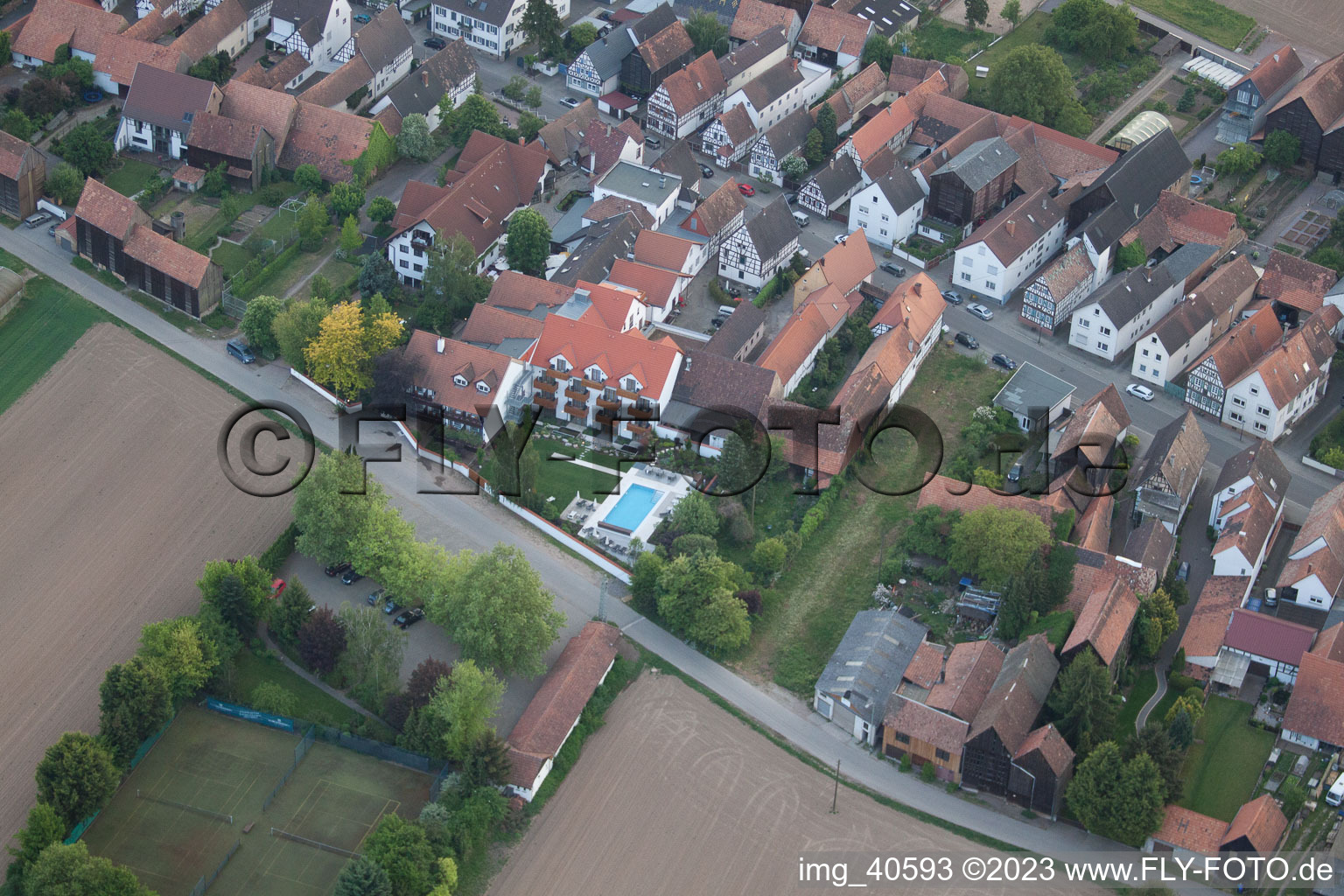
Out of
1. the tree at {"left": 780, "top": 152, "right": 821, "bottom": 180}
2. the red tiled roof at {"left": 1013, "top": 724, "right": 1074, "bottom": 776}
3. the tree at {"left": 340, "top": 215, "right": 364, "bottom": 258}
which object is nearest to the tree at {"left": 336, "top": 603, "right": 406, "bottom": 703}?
the red tiled roof at {"left": 1013, "top": 724, "right": 1074, "bottom": 776}

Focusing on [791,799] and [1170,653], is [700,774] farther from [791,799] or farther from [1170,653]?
[1170,653]

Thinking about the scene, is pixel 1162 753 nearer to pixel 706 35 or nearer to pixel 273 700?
pixel 273 700

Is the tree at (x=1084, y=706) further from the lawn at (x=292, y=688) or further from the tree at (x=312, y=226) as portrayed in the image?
the tree at (x=312, y=226)

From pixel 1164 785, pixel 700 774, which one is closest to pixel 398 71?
pixel 700 774

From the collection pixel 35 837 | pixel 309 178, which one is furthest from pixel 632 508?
pixel 309 178

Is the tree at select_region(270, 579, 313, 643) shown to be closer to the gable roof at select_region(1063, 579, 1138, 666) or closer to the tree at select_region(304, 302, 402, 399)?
the tree at select_region(304, 302, 402, 399)

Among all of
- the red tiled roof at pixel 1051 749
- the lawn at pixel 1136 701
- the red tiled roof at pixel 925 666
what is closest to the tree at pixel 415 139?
the red tiled roof at pixel 925 666
